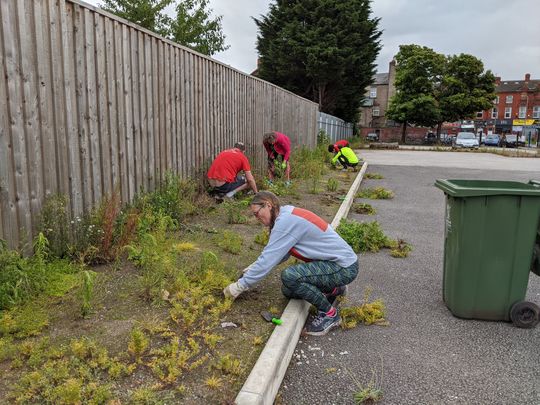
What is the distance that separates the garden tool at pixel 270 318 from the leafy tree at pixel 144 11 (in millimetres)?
18246

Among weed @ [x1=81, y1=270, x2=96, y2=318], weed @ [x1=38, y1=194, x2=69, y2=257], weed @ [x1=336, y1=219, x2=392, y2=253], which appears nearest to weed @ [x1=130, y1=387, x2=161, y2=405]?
weed @ [x1=81, y1=270, x2=96, y2=318]

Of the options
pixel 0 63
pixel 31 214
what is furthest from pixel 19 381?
pixel 0 63

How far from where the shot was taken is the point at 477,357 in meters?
3.34

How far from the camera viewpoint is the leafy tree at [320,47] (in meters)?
32.8

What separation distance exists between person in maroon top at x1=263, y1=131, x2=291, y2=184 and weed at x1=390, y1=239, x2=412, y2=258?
449 cm

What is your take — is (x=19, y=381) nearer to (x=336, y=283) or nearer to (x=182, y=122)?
(x=336, y=283)

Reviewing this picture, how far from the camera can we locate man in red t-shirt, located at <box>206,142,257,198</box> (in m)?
7.88

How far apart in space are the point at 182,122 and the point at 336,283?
4449 millimetres

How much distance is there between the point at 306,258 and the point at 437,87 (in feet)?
A: 174

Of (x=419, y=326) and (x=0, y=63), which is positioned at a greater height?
(x=0, y=63)

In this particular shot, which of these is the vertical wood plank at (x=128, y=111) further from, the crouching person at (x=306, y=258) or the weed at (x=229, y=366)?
the weed at (x=229, y=366)

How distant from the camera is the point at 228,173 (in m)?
7.90

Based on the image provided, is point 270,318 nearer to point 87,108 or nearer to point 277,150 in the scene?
point 87,108

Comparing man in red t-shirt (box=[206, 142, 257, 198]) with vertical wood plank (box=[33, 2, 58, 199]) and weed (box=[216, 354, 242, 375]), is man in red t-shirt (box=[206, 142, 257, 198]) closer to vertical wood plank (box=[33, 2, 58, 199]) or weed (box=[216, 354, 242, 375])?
vertical wood plank (box=[33, 2, 58, 199])
